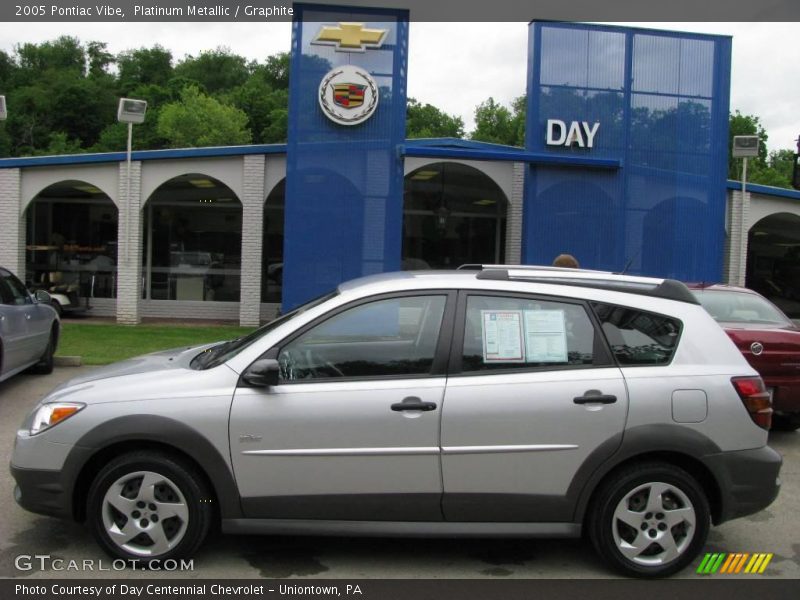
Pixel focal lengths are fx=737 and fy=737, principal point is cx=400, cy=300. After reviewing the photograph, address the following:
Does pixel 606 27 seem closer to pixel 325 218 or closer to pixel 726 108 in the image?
pixel 726 108

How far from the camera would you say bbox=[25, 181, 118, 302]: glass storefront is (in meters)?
18.0

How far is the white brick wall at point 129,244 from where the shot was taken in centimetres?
Answer: 1542

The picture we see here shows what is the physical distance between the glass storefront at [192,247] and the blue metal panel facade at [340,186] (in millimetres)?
4814

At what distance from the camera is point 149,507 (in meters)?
3.96

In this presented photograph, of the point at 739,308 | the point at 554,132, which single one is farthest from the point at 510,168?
the point at 739,308

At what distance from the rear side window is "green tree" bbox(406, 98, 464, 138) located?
70.8m

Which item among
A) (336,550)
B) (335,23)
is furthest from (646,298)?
(335,23)

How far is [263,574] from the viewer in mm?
4023

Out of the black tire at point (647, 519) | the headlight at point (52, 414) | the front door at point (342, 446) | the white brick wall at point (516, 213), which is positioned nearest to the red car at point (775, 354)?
the black tire at point (647, 519)

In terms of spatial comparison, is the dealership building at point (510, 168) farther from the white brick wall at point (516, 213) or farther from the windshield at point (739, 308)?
the windshield at point (739, 308)

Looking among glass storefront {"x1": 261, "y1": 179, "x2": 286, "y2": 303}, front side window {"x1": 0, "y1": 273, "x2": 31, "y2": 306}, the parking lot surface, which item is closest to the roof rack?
the parking lot surface

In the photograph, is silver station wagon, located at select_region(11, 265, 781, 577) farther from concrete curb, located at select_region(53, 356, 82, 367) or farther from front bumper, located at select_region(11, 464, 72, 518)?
concrete curb, located at select_region(53, 356, 82, 367)

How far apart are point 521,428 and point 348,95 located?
10.7 m
